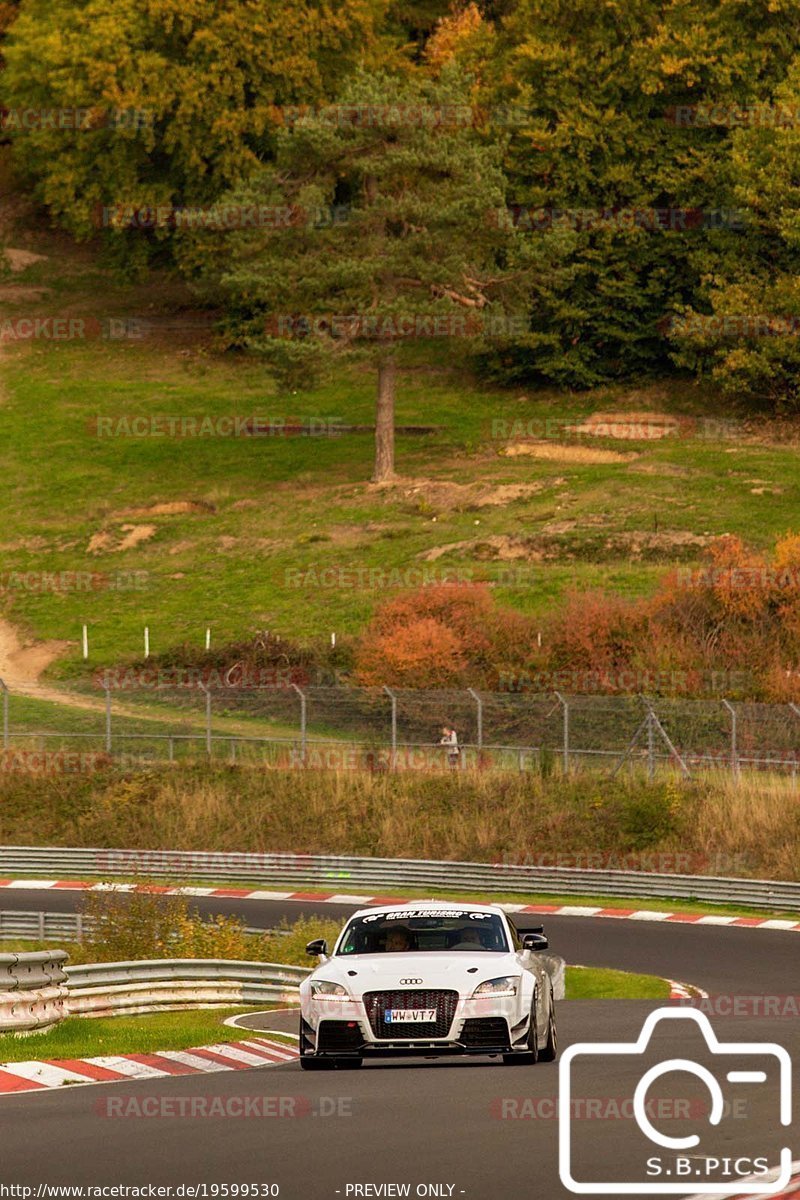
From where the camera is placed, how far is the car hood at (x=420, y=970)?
16.2m

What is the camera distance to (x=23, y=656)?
6450 centimetres

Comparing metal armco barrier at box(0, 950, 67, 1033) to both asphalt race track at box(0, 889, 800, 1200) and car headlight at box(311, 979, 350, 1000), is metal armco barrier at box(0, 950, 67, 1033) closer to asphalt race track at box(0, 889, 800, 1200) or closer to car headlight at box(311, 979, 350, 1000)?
asphalt race track at box(0, 889, 800, 1200)

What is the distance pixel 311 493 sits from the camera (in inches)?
2950

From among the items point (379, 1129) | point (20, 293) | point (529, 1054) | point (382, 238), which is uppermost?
point (382, 238)

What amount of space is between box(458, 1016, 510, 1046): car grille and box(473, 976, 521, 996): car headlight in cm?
18

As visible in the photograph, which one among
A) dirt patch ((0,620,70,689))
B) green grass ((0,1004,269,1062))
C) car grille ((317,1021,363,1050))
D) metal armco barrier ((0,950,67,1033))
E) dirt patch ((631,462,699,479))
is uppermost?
car grille ((317,1021,363,1050))

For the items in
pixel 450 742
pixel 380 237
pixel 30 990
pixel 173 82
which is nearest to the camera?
pixel 30 990

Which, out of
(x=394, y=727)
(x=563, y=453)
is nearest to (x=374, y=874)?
(x=394, y=727)

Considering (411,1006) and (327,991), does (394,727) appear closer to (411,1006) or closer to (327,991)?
(327,991)

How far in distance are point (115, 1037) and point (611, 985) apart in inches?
435

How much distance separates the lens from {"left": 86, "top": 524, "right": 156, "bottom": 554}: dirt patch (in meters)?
72.9

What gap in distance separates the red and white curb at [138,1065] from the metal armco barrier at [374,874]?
19.1 meters

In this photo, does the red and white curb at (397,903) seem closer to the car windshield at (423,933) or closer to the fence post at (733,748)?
the fence post at (733,748)

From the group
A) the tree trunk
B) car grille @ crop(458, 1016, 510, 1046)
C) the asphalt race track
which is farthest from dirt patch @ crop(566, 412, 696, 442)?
car grille @ crop(458, 1016, 510, 1046)
